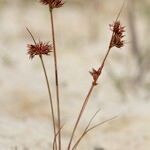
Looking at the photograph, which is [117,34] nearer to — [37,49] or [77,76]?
[37,49]

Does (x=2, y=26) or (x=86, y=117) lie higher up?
(x=2, y=26)

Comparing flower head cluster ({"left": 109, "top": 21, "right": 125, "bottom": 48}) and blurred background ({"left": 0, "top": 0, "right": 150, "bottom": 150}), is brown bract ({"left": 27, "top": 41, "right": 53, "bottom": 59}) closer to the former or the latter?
flower head cluster ({"left": 109, "top": 21, "right": 125, "bottom": 48})

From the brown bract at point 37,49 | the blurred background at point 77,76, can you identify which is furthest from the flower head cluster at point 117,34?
the blurred background at point 77,76

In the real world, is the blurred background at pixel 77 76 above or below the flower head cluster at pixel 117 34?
above

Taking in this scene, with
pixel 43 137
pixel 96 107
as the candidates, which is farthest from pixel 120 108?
pixel 43 137

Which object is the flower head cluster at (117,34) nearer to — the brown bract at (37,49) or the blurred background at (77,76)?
the brown bract at (37,49)

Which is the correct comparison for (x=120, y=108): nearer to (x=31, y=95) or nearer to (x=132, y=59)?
(x=31, y=95)

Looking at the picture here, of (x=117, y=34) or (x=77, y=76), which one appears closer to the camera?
(x=117, y=34)

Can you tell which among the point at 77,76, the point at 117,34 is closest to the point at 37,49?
the point at 117,34

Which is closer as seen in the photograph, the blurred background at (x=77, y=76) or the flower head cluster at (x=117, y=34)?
the flower head cluster at (x=117, y=34)
